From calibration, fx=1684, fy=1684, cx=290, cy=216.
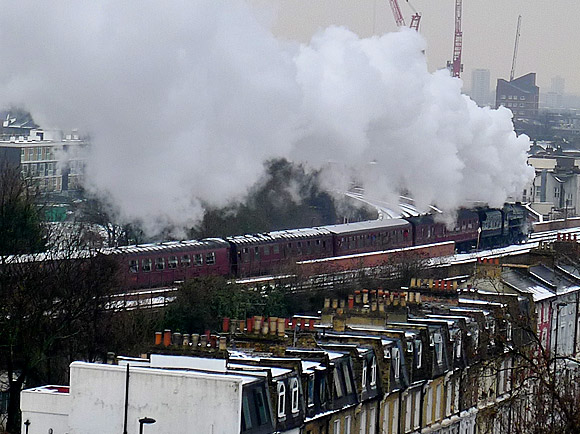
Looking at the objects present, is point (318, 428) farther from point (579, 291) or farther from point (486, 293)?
point (579, 291)

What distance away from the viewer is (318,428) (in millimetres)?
25359

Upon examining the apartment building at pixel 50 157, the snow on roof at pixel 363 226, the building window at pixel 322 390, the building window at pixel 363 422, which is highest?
the apartment building at pixel 50 157

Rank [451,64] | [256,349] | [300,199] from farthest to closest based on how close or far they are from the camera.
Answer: [451,64] < [300,199] < [256,349]

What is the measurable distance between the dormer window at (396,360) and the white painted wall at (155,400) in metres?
5.59

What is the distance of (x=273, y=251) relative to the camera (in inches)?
2080

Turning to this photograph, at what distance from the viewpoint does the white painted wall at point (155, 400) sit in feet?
75.4

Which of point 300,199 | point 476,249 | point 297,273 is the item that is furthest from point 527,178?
point 297,273

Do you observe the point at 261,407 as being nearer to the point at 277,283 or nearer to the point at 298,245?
the point at 277,283

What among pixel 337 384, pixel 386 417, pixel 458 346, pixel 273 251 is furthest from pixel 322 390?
pixel 273 251

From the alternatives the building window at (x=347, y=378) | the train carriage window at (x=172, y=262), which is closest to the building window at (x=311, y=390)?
the building window at (x=347, y=378)

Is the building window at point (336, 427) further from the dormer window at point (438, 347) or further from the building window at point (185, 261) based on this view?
the building window at point (185, 261)

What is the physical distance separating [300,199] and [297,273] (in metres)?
28.4

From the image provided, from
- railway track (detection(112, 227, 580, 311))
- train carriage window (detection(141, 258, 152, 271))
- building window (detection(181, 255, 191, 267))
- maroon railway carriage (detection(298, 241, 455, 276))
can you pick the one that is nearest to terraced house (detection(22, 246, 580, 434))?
railway track (detection(112, 227, 580, 311))

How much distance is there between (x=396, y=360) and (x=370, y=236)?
32.5m
